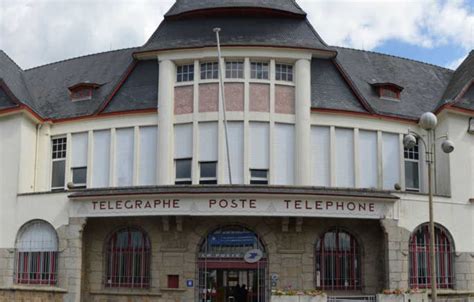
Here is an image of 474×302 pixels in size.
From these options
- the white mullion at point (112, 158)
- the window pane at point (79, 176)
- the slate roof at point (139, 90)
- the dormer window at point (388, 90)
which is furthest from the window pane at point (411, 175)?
the window pane at point (79, 176)

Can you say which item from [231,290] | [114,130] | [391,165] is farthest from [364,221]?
[114,130]

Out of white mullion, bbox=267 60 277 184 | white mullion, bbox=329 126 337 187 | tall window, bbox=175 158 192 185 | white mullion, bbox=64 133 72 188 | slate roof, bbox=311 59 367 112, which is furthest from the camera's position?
white mullion, bbox=64 133 72 188

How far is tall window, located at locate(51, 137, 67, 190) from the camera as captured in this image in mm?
31594

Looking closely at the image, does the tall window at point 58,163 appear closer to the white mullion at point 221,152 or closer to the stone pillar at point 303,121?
the white mullion at point 221,152

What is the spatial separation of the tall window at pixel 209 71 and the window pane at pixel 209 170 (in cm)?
364

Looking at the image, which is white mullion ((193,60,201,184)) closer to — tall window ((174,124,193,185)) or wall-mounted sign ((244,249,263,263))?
tall window ((174,124,193,185))

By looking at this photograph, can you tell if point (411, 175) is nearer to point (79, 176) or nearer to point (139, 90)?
point (139, 90)

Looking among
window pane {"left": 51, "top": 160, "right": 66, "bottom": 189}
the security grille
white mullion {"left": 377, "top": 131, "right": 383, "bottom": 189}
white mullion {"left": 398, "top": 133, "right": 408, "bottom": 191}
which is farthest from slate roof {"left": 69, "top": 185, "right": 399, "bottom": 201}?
window pane {"left": 51, "top": 160, "right": 66, "bottom": 189}

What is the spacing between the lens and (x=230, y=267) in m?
27.0

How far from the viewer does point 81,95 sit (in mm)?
32875

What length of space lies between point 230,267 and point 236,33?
10063 mm

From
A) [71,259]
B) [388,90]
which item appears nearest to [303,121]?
[388,90]

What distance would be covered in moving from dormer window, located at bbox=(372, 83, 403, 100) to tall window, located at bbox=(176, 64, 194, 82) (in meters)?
8.38

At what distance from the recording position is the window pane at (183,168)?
29.0 m
